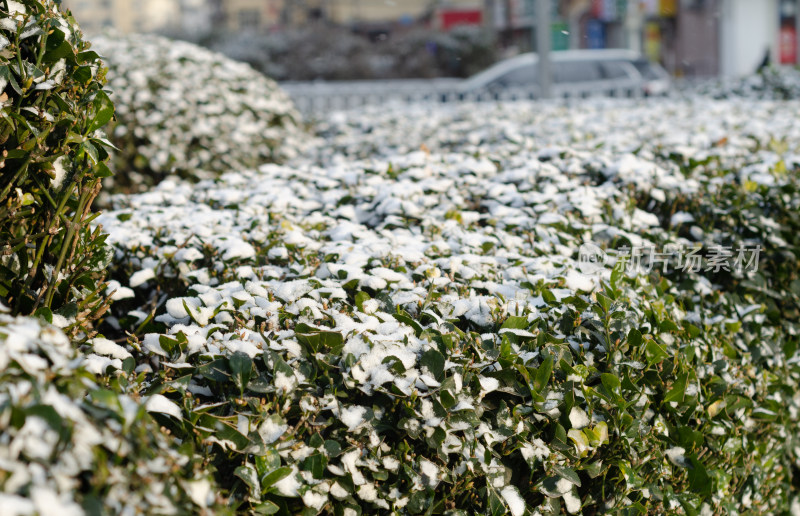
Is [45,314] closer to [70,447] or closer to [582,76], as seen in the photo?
[70,447]

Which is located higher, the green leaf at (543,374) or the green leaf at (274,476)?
the green leaf at (543,374)

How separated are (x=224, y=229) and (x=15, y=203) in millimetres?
1202

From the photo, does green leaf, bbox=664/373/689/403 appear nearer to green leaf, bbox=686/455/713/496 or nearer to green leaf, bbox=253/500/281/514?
green leaf, bbox=686/455/713/496

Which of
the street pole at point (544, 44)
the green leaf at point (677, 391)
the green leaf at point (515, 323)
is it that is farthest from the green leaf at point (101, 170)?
the street pole at point (544, 44)

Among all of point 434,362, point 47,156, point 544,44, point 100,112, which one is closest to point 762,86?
point 544,44

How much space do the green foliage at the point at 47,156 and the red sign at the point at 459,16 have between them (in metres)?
35.2

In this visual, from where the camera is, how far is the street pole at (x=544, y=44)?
8.26 metres

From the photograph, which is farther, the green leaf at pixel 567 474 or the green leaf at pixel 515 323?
the green leaf at pixel 515 323

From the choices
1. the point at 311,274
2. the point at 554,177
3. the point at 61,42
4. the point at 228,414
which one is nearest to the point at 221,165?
the point at 554,177

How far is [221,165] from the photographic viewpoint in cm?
554

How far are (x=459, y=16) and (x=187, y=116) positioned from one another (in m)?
32.6

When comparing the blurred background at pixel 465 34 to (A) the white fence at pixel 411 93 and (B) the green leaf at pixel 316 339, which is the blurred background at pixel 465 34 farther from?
(B) the green leaf at pixel 316 339

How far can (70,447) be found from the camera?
1.19 metres

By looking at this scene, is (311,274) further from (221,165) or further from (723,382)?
(221,165)
